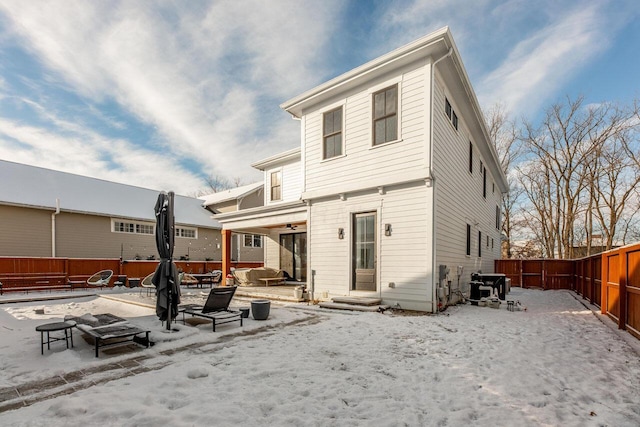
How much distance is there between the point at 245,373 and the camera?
3.97 m

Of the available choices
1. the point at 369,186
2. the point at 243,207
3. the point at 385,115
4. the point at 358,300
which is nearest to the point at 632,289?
the point at 358,300

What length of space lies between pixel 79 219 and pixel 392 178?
16.3 metres

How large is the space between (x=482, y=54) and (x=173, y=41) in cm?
1149

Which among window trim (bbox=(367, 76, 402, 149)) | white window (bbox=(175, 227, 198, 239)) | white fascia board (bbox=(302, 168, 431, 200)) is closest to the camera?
white fascia board (bbox=(302, 168, 431, 200))

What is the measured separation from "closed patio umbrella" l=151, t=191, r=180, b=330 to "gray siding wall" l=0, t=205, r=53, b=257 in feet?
43.1

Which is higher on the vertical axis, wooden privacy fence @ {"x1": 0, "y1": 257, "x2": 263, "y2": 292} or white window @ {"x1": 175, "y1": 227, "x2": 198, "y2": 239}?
white window @ {"x1": 175, "y1": 227, "x2": 198, "y2": 239}

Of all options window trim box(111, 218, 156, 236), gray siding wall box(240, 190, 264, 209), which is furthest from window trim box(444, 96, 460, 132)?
window trim box(111, 218, 156, 236)

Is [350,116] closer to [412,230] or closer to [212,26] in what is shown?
[412,230]

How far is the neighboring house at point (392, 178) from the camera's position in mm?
8008

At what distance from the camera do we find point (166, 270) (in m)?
6.13

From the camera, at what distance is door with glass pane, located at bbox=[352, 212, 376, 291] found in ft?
29.3

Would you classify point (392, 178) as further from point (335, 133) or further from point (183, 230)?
point (183, 230)

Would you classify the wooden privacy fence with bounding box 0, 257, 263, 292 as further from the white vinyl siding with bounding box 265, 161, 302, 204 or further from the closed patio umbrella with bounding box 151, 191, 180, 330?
the closed patio umbrella with bounding box 151, 191, 180, 330

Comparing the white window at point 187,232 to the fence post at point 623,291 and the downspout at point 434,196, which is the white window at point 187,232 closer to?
the downspout at point 434,196
